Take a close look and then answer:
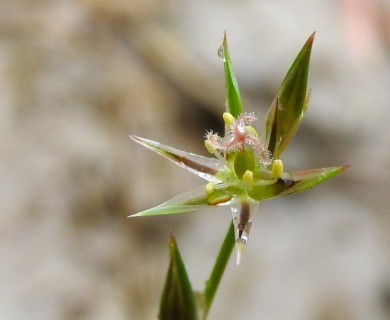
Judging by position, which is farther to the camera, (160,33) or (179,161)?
(160,33)

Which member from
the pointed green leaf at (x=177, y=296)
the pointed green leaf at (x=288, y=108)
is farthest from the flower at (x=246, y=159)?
the pointed green leaf at (x=177, y=296)

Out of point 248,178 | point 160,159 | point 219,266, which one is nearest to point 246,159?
point 248,178

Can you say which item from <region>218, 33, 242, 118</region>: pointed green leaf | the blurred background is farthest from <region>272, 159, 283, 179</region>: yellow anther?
the blurred background

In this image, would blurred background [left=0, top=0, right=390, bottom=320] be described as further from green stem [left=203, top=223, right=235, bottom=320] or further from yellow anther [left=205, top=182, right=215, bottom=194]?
yellow anther [left=205, top=182, right=215, bottom=194]

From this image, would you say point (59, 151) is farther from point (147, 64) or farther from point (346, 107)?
point (346, 107)

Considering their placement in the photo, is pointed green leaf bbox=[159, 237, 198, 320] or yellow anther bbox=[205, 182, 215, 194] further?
pointed green leaf bbox=[159, 237, 198, 320]

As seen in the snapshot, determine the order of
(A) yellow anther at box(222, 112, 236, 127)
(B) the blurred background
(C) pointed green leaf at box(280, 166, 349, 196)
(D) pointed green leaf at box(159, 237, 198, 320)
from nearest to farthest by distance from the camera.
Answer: (C) pointed green leaf at box(280, 166, 349, 196) → (A) yellow anther at box(222, 112, 236, 127) → (D) pointed green leaf at box(159, 237, 198, 320) → (B) the blurred background

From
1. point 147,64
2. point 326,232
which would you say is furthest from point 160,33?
point 326,232
